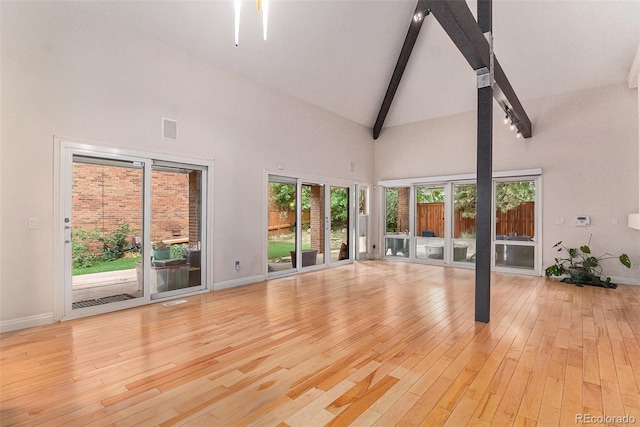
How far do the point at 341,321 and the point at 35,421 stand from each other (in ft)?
8.88

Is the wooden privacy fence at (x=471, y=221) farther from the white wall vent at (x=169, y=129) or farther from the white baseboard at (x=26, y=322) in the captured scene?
the white baseboard at (x=26, y=322)

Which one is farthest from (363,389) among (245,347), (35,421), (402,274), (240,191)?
(402,274)

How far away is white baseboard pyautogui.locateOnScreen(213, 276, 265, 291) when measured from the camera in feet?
17.4

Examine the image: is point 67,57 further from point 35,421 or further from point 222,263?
point 35,421

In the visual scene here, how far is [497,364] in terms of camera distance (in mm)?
2645

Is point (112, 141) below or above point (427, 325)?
above

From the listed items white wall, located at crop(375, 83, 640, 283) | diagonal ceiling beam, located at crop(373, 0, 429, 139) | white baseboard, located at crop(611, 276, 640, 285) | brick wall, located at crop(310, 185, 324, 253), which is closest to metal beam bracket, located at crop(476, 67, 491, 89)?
diagonal ceiling beam, located at crop(373, 0, 429, 139)

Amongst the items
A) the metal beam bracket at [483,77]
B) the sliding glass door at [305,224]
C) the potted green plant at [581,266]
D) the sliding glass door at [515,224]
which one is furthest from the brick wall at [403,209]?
the metal beam bracket at [483,77]

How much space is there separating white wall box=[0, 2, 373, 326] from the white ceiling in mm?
351

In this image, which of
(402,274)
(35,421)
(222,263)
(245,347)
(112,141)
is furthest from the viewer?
(402,274)

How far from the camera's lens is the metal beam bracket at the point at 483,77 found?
3.85 meters

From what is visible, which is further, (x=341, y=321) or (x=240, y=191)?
(x=240, y=191)

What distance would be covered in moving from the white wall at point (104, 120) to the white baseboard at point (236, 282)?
70 mm

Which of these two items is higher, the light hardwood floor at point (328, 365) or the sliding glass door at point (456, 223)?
the sliding glass door at point (456, 223)
